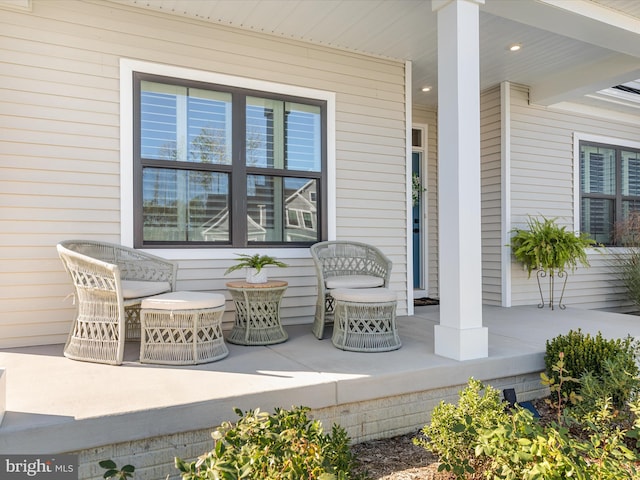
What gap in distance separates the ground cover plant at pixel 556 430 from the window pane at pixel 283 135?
2627 mm

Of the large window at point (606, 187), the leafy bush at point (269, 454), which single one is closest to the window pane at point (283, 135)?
the leafy bush at point (269, 454)

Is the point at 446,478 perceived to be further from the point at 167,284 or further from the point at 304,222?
the point at 304,222

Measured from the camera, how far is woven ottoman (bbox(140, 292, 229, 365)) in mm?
2674

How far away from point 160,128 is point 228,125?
0.58 m

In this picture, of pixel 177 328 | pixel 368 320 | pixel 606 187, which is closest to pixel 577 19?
pixel 368 320

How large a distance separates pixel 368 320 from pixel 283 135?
2.01 metres

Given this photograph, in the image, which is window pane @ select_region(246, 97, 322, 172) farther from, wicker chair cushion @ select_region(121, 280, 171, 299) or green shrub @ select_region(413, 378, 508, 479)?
green shrub @ select_region(413, 378, 508, 479)

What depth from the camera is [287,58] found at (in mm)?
4102

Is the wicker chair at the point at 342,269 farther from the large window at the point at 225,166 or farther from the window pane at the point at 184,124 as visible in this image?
the window pane at the point at 184,124

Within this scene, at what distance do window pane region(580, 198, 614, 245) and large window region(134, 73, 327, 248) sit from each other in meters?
4.10

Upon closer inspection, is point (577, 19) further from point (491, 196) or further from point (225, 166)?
point (225, 166)

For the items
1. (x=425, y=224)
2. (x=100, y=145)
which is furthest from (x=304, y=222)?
(x=425, y=224)

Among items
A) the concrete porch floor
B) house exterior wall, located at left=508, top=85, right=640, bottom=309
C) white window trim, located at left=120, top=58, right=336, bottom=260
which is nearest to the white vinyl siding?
house exterior wall, located at left=508, top=85, right=640, bottom=309

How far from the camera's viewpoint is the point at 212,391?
2.17 m
